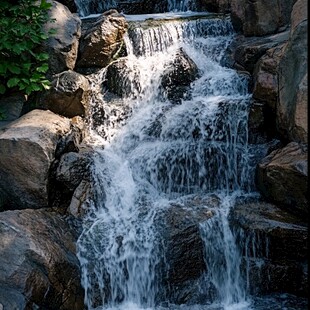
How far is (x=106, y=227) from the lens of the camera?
5020mm

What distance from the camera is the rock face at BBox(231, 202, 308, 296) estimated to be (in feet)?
14.9

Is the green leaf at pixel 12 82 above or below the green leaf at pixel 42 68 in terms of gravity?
below

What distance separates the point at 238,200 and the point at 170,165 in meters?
0.94

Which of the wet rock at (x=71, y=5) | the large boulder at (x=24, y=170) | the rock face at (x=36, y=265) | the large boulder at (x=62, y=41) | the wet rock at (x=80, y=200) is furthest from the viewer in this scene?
the wet rock at (x=71, y=5)

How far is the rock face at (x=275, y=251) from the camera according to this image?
4555mm

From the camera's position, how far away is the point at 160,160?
5660 mm

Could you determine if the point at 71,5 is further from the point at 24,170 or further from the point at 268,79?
the point at 24,170

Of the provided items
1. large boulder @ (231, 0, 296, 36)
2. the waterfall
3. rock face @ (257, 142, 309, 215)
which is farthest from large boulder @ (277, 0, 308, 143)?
large boulder @ (231, 0, 296, 36)

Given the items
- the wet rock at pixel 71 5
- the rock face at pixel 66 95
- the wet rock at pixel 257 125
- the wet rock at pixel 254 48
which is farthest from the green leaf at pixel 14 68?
the wet rock at pixel 71 5

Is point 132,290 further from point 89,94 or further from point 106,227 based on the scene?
point 89,94

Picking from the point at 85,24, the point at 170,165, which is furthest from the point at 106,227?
the point at 85,24

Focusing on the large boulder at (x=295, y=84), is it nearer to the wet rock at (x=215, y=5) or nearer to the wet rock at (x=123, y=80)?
the wet rock at (x=123, y=80)

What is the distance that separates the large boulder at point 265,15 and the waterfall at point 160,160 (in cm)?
57

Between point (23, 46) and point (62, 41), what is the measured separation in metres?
0.75
